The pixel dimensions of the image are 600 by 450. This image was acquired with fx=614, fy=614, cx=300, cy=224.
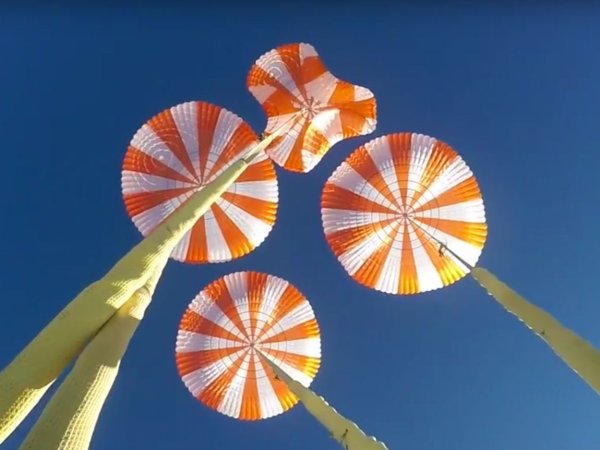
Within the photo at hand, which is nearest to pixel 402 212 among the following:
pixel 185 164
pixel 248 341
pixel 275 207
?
pixel 275 207

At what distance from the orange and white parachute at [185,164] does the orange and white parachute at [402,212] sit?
1.12m

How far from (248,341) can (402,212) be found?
8.61 feet

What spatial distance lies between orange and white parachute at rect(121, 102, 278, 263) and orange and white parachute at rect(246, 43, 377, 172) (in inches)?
24.6

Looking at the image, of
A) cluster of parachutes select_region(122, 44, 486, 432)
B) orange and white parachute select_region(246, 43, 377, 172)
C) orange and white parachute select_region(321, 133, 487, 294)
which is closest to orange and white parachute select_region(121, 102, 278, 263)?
cluster of parachutes select_region(122, 44, 486, 432)

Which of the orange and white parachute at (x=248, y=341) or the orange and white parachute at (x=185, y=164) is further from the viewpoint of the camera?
the orange and white parachute at (x=248, y=341)

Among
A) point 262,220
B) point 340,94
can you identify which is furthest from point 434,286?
point 340,94

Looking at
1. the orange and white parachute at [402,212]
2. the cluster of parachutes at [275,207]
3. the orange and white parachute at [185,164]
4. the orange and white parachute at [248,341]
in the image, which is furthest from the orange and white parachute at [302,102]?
the orange and white parachute at [248,341]

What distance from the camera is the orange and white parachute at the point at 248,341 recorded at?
7.91m

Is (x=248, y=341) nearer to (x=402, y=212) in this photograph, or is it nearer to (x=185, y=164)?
(x=185, y=164)

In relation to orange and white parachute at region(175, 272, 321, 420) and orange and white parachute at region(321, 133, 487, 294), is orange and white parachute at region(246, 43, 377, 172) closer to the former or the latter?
orange and white parachute at region(321, 133, 487, 294)

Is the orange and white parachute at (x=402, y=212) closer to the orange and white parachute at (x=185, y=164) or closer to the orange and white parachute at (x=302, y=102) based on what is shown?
the orange and white parachute at (x=302, y=102)

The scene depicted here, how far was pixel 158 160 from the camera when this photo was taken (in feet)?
24.8

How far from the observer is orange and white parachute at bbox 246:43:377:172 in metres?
8.07

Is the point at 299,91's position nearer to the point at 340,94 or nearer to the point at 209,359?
the point at 340,94
